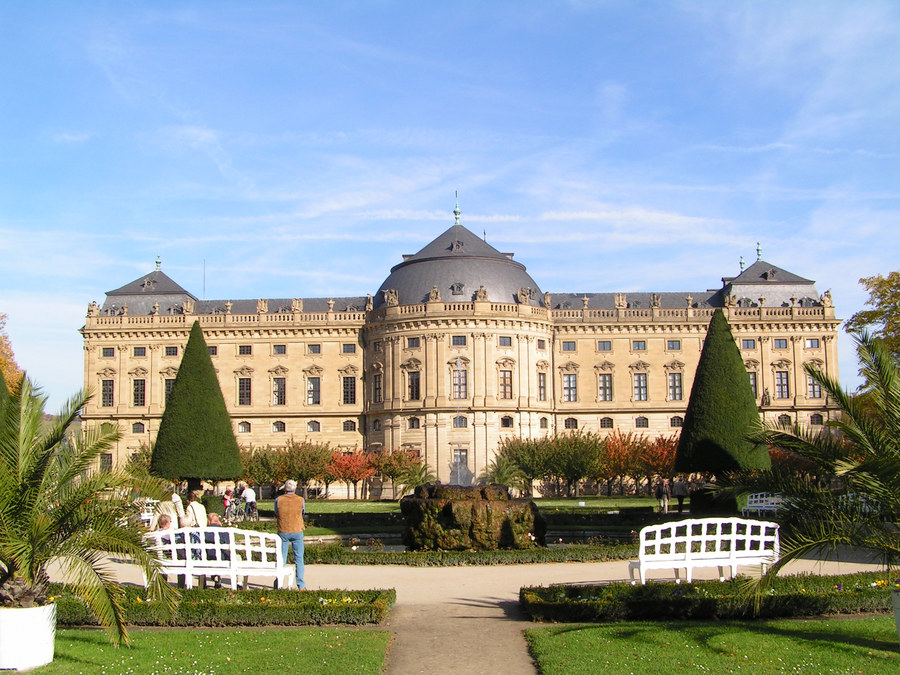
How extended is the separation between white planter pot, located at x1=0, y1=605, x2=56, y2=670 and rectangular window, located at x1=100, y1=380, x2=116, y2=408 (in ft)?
185

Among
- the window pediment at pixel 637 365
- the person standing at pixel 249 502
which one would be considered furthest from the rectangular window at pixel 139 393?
the window pediment at pixel 637 365

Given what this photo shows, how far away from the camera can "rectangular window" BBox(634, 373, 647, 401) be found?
62.4 metres

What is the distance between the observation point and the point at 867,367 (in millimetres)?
10508

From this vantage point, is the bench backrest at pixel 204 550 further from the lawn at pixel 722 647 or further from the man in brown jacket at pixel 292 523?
the lawn at pixel 722 647

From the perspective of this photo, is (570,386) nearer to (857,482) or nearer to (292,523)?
(292,523)

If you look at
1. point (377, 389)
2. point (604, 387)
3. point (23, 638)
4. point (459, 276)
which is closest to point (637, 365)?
point (604, 387)

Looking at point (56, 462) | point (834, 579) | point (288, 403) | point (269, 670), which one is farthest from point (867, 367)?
point (288, 403)

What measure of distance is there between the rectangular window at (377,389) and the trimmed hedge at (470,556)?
4077 centimetres

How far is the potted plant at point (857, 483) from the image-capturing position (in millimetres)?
9852

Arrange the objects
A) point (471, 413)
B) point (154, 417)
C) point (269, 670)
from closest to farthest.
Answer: point (269, 670), point (471, 413), point (154, 417)

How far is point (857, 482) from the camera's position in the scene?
10219 mm

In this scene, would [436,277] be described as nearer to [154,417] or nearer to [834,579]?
[154,417]

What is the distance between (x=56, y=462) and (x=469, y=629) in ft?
17.2

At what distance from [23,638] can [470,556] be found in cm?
1032
